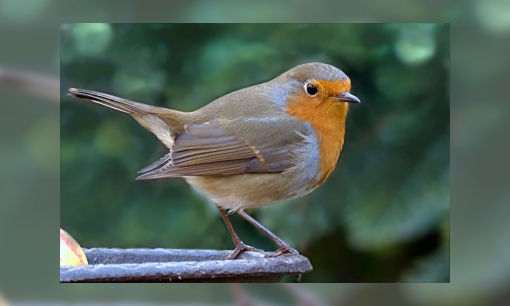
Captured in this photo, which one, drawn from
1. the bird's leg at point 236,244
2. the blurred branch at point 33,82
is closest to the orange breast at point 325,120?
the bird's leg at point 236,244

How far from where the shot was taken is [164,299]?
2412mm

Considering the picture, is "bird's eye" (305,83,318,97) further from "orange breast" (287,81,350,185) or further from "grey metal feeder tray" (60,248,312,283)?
"grey metal feeder tray" (60,248,312,283)

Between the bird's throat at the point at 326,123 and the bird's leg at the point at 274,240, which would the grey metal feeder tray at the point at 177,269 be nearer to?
the bird's leg at the point at 274,240

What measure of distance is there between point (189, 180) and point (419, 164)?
2.68ft

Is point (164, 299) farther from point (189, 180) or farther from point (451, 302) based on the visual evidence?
point (451, 302)

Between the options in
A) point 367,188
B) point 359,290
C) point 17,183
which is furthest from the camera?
point 367,188

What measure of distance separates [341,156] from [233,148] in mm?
477

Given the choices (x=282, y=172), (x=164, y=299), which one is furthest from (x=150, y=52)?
(x=164, y=299)

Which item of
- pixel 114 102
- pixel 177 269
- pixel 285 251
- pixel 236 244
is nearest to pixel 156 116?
pixel 114 102

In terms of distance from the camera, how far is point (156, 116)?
2.45 meters

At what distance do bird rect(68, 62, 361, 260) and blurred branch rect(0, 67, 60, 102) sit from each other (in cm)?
8

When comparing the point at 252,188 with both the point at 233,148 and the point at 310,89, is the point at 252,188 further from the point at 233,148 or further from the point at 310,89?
A: the point at 310,89

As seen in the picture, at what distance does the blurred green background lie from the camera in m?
2.46

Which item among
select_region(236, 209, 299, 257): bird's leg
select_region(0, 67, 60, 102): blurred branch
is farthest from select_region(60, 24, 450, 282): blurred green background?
select_region(236, 209, 299, 257): bird's leg
